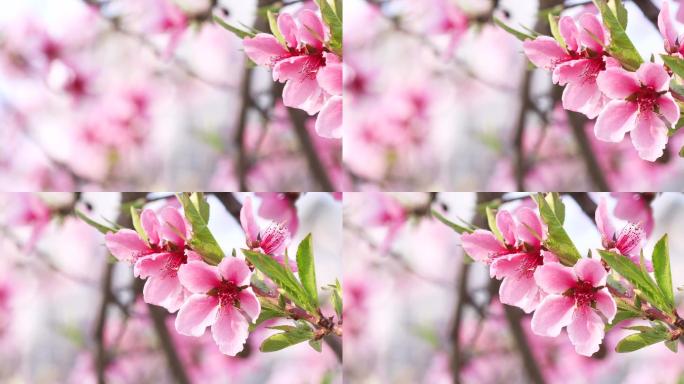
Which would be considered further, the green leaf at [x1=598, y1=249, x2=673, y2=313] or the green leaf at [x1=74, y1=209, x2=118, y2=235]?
the green leaf at [x1=74, y1=209, x2=118, y2=235]

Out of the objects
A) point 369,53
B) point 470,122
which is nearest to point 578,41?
point 470,122

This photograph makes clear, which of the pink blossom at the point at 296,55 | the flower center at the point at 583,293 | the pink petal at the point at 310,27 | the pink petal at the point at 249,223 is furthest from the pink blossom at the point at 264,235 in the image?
the flower center at the point at 583,293

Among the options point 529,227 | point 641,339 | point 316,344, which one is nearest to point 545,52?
point 529,227

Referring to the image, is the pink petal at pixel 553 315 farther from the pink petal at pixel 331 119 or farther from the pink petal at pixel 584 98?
the pink petal at pixel 331 119

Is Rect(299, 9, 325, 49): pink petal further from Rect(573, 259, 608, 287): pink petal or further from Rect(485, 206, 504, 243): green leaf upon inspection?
Rect(573, 259, 608, 287): pink petal

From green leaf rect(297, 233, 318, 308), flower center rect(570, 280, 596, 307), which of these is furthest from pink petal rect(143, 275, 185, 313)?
flower center rect(570, 280, 596, 307)
